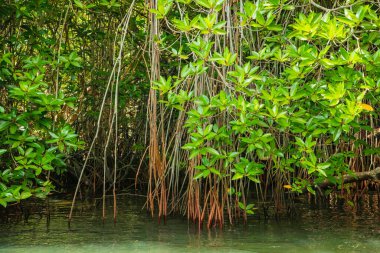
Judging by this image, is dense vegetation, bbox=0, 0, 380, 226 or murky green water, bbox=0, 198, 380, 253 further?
murky green water, bbox=0, 198, 380, 253

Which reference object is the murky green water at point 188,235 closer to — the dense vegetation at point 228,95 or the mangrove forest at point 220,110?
the mangrove forest at point 220,110

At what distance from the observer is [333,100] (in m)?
3.07

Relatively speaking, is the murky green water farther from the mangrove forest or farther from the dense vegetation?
the dense vegetation

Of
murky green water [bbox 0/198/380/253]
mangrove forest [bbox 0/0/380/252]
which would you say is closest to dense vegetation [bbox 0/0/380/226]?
mangrove forest [bbox 0/0/380/252]

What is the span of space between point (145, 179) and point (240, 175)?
9.62ft

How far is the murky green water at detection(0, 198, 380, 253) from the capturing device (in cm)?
349

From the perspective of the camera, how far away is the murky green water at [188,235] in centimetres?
349

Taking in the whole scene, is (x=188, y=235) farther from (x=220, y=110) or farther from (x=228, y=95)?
(x=228, y=95)

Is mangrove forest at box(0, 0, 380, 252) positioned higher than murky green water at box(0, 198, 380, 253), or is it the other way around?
mangrove forest at box(0, 0, 380, 252)

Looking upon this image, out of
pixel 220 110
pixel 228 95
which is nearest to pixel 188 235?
pixel 220 110

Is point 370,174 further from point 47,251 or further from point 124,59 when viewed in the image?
point 124,59

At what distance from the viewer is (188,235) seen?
3852mm

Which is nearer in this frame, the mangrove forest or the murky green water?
the mangrove forest

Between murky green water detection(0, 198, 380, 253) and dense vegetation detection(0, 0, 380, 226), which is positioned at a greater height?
dense vegetation detection(0, 0, 380, 226)
